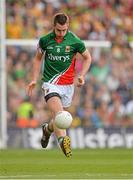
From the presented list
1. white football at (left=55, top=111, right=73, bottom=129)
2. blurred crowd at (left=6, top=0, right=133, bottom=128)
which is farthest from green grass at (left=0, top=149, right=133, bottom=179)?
blurred crowd at (left=6, top=0, right=133, bottom=128)

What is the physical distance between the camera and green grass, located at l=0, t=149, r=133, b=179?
1181cm

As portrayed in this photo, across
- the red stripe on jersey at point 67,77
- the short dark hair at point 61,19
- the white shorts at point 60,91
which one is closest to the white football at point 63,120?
the white shorts at point 60,91

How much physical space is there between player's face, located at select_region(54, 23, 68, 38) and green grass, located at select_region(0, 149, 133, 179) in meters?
2.16

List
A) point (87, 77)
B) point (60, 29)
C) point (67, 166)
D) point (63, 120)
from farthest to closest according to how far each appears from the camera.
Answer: point (87, 77) < point (67, 166) < point (60, 29) < point (63, 120)

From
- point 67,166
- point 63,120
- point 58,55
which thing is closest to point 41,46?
point 58,55

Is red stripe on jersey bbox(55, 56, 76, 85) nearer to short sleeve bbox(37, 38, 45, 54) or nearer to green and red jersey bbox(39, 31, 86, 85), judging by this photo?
green and red jersey bbox(39, 31, 86, 85)

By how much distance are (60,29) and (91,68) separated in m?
11.1

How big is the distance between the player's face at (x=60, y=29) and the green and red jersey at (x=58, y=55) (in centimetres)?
15

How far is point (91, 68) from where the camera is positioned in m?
24.0

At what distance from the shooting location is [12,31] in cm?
2377

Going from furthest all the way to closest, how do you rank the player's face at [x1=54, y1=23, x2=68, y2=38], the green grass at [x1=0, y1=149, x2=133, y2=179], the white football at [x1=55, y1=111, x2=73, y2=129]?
1. the player's face at [x1=54, y1=23, x2=68, y2=38]
2. the white football at [x1=55, y1=111, x2=73, y2=129]
3. the green grass at [x1=0, y1=149, x2=133, y2=179]

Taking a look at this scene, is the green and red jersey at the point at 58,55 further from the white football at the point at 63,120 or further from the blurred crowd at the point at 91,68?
the blurred crowd at the point at 91,68

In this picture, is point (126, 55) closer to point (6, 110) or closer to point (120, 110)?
point (120, 110)

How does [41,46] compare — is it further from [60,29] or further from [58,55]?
[60,29]
